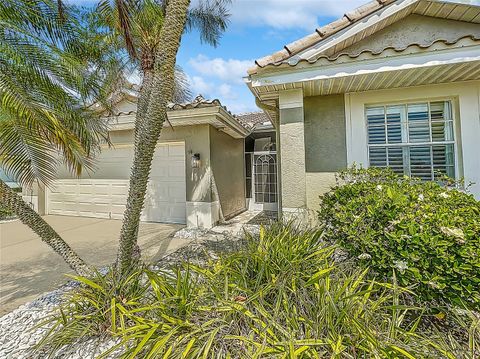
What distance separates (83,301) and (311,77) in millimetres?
6208

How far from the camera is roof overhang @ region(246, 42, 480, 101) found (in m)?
5.31

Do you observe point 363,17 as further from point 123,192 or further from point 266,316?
point 123,192

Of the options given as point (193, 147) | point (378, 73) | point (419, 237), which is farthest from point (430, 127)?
point (193, 147)

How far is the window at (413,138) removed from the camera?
21.7 feet

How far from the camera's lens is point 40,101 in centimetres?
480

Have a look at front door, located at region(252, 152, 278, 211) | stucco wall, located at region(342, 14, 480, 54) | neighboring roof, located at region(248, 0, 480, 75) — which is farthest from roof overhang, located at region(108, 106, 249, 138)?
stucco wall, located at region(342, 14, 480, 54)

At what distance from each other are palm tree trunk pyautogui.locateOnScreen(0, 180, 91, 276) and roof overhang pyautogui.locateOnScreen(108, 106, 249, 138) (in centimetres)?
668

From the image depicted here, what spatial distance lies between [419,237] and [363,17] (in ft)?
20.6

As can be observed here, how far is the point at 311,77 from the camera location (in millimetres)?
5973

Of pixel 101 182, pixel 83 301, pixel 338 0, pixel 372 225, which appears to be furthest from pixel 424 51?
pixel 101 182

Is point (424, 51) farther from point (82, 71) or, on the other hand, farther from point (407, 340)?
point (82, 71)

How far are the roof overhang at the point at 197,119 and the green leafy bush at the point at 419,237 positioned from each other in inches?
262

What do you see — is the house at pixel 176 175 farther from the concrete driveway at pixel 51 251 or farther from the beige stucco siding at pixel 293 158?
the beige stucco siding at pixel 293 158

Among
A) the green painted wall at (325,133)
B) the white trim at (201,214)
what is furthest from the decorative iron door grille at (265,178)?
the green painted wall at (325,133)
